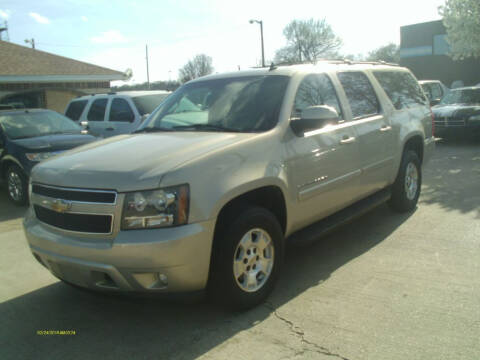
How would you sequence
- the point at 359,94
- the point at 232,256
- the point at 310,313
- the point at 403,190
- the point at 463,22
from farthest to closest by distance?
the point at 463,22
the point at 403,190
the point at 359,94
the point at 310,313
the point at 232,256

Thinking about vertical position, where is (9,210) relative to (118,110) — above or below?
below

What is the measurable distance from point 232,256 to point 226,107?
153 centimetres

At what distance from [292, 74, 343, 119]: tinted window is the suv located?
0.5 inches

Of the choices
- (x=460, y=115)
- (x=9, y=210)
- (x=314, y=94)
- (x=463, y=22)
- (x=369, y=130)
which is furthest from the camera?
(x=463, y=22)

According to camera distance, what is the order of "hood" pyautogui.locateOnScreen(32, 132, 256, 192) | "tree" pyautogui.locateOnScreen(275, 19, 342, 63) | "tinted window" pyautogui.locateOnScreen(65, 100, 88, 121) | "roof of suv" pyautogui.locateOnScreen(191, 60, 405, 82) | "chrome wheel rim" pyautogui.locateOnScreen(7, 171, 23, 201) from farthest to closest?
"tree" pyautogui.locateOnScreen(275, 19, 342, 63)
"tinted window" pyautogui.locateOnScreen(65, 100, 88, 121)
"chrome wheel rim" pyautogui.locateOnScreen(7, 171, 23, 201)
"roof of suv" pyautogui.locateOnScreen(191, 60, 405, 82)
"hood" pyautogui.locateOnScreen(32, 132, 256, 192)

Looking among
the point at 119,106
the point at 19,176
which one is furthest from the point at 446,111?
the point at 19,176

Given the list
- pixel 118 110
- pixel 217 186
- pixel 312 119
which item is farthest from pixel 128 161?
pixel 118 110

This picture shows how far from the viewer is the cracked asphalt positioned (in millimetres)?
3014

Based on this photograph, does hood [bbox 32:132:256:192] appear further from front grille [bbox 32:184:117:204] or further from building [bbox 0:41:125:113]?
building [bbox 0:41:125:113]

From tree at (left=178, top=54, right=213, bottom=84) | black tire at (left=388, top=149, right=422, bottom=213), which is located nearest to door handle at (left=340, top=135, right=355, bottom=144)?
black tire at (left=388, top=149, right=422, bottom=213)

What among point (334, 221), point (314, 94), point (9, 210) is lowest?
point (9, 210)

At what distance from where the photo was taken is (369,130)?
491 centimetres

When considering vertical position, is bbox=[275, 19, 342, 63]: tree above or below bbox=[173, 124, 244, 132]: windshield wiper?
above

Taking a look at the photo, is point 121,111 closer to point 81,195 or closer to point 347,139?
point 347,139
